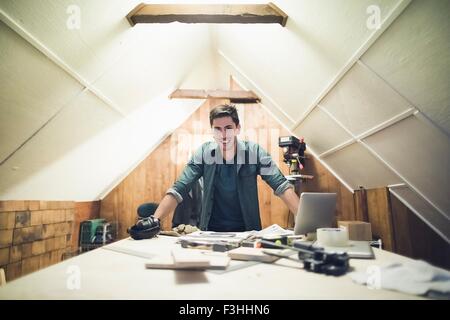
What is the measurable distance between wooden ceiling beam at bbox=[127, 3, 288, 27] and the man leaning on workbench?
2.56ft

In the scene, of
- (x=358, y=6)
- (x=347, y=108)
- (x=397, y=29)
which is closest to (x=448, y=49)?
(x=397, y=29)

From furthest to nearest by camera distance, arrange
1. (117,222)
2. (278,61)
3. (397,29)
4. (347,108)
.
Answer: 1. (117,222)
2. (278,61)
3. (347,108)
4. (397,29)

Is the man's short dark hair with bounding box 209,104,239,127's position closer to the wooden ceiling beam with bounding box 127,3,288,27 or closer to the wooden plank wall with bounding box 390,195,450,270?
the wooden ceiling beam with bounding box 127,3,288,27

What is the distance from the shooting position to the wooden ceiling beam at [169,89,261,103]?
3.81 metres

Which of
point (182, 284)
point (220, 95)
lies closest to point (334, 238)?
point (182, 284)

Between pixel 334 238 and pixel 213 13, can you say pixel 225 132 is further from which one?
pixel 334 238

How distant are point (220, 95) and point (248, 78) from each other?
49 cm

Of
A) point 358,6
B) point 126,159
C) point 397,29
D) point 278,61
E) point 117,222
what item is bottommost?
point 117,222

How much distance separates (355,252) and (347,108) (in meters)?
1.95

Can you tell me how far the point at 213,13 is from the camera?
6.89 feet

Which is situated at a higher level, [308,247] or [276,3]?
[276,3]

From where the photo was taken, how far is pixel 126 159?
12.8 feet

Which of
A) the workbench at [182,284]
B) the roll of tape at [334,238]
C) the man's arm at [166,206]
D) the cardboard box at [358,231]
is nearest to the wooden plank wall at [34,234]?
the man's arm at [166,206]
